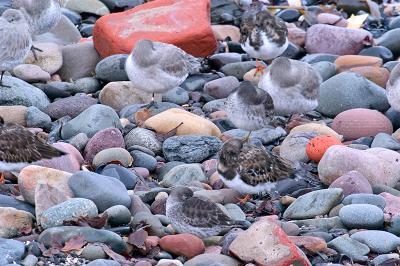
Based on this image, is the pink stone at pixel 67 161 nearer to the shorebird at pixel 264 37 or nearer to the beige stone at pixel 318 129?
the beige stone at pixel 318 129

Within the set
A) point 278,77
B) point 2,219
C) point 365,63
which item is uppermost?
point 2,219

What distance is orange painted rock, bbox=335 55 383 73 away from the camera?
1412 centimetres

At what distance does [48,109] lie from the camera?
12289 millimetres

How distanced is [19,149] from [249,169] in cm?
211

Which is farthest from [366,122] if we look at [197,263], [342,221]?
[197,263]

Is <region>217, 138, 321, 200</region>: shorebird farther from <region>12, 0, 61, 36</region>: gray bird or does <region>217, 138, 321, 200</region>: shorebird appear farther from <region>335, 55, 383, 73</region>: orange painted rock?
<region>12, 0, 61, 36</region>: gray bird

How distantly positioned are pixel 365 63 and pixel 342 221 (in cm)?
601

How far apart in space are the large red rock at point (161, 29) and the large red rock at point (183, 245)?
6.71m

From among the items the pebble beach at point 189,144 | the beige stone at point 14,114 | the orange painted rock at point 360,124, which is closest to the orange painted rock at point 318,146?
the pebble beach at point 189,144

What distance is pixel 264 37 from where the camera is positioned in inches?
545

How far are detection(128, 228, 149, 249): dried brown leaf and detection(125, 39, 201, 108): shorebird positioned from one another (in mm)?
4299

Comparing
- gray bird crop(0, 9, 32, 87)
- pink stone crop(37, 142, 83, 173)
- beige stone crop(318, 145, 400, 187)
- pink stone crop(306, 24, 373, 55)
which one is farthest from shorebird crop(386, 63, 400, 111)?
gray bird crop(0, 9, 32, 87)

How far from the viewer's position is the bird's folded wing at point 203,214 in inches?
318

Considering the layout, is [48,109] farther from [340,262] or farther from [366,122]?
[340,262]
